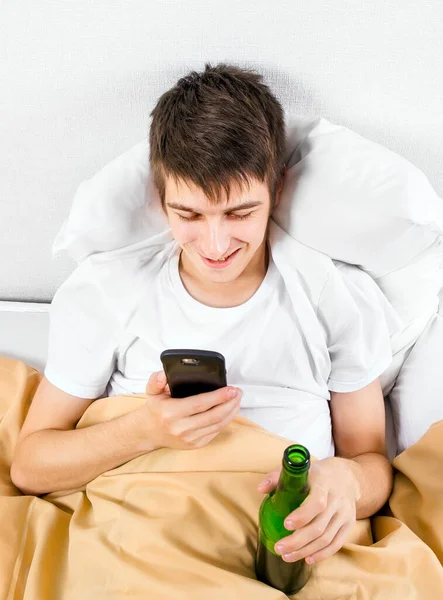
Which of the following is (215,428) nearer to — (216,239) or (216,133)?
(216,239)

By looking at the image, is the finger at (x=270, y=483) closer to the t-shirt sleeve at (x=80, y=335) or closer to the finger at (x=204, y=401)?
the finger at (x=204, y=401)

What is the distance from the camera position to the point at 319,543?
73 centimetres

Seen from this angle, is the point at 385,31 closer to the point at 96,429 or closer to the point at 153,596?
the point at 96,429

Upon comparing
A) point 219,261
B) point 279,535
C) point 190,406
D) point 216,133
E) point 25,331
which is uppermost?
point 216,133

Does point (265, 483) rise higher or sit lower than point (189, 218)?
lower

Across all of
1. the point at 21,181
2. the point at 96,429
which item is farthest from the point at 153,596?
the point at 21,181

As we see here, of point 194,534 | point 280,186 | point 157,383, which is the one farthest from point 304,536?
point 280,186

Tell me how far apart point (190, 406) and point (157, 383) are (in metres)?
0.06

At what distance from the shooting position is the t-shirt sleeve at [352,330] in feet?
3.03

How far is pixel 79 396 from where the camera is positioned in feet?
3.10

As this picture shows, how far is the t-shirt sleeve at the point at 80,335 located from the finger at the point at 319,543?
1.39 ft

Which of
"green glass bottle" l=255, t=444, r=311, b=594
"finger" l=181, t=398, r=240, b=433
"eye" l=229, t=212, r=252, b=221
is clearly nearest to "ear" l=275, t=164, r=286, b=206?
"eye" l=229, t=212, r=252, b=221

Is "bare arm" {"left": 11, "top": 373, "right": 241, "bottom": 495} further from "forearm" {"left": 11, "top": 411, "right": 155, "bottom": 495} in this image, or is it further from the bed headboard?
the bed headboard

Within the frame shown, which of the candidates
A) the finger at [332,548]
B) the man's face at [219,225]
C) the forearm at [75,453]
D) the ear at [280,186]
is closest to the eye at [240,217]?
the man's face at [219,225]
